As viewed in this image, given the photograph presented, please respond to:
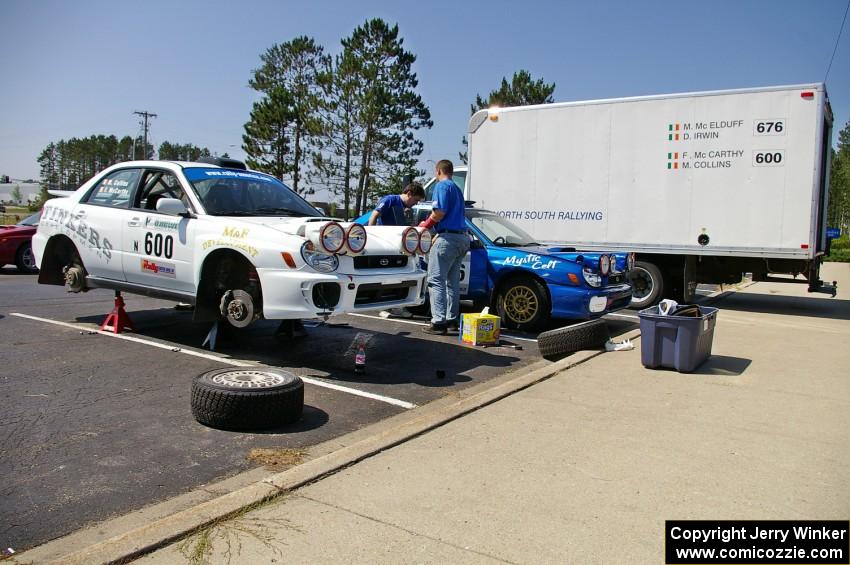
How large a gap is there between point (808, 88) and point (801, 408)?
6.75 m

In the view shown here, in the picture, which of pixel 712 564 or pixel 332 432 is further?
pixel 332 432

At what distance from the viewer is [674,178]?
35.4ft

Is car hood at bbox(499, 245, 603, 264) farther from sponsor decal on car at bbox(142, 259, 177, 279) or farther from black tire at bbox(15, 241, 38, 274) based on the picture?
black tire at bbox(15, 241, 38, 274)

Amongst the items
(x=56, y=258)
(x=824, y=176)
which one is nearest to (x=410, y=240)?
(x=56, y=258)

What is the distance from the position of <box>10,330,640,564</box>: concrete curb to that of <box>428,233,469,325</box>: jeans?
255 cm

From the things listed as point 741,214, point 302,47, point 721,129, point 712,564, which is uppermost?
→ point 302,47

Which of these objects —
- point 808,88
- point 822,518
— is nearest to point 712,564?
point 822,518

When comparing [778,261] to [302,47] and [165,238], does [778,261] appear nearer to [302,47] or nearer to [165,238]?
[165,238]

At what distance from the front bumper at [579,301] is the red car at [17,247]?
36.7ft

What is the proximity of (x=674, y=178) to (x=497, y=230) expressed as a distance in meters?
3.71

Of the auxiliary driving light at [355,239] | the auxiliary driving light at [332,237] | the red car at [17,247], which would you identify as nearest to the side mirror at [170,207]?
the auxiliary driving light at [332,237]

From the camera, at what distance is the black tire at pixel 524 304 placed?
26.7 feet

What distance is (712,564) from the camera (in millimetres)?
2832

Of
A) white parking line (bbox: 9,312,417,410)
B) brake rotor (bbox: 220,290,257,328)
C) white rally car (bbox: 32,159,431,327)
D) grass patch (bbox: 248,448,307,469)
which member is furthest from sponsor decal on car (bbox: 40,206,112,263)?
grass patch (bbox: 248,448,307,469)
